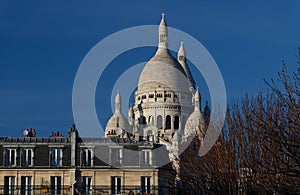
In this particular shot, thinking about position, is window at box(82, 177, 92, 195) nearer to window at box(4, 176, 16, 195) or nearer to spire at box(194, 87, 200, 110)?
window at box(4, 176, 16, 195)

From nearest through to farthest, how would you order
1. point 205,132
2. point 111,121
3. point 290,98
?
point 290,98 < point 205,132 < point 111,121

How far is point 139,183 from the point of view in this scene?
79.7 meters

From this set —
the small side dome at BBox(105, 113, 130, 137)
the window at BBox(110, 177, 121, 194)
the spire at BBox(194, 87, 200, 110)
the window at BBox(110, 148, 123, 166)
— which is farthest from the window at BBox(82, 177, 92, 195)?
the spire at BBox(194, 87, 200, 110)

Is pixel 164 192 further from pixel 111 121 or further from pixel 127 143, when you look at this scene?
pixel 111 121

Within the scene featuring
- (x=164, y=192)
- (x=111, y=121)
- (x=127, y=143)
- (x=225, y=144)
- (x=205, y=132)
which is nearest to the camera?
(x=225, y=144)

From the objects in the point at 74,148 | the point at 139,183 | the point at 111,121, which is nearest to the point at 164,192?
the point at 139,183

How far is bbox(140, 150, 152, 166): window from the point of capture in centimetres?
8171

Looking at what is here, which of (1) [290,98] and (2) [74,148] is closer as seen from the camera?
(1) [290,98]

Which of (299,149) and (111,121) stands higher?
(111,121)

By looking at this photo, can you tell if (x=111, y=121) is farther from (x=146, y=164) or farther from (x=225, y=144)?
(x=225, y=144)

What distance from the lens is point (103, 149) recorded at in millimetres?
80875

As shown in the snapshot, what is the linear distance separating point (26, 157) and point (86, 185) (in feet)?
19.3

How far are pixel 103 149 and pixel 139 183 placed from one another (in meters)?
4.29

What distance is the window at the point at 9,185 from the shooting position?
248ft
